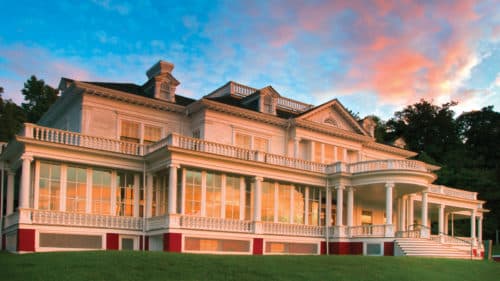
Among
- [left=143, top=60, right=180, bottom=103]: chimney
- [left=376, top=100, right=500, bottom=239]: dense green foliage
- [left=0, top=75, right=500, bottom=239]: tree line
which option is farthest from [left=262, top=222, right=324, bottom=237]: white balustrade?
[left=376, top=100, right=500, bottom=239]: dense green foliage

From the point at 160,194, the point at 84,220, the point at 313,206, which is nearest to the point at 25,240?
the point at 84,220

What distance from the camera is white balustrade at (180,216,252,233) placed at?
2900 cm

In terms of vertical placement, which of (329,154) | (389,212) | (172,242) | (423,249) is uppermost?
(329,154)

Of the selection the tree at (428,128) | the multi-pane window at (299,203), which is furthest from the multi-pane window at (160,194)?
the tree at (428,128)

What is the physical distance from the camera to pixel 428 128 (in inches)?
3465

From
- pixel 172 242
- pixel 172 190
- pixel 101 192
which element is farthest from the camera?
pixel 101 192

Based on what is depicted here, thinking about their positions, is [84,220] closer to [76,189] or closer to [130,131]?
[76,189]

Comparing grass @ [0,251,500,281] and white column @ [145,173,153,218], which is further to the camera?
white column @ [145,173,153,218]

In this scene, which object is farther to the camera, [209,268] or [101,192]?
[101,192]

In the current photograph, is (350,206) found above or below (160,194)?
below

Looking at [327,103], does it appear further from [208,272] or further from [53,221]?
[208,272]

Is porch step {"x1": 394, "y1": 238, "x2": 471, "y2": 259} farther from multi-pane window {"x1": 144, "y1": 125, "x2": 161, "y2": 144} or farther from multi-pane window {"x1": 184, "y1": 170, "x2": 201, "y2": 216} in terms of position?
multi-pane window {"x1": 144, "y1": 125, "x2": 161, "y2": 144}

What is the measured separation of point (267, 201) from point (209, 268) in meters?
16.1

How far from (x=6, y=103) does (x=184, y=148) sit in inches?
1619
